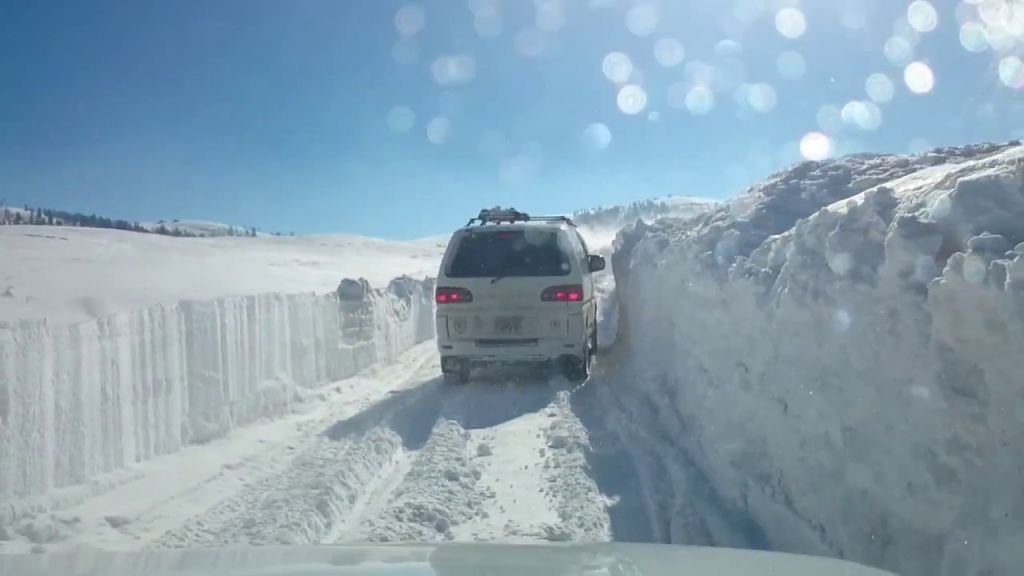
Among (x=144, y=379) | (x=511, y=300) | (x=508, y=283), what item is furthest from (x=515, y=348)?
(x=144, y=379)

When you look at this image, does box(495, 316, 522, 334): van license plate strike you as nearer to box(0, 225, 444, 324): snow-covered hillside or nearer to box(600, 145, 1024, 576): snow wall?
box(600, 145, 1024, 576): snow wall

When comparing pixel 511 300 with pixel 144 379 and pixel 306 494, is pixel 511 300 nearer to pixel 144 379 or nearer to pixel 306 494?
pixel 144 379

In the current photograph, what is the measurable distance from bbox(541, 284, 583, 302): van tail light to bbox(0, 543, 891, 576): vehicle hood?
6392 mm

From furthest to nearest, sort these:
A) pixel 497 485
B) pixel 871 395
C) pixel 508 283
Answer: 1. pixel 508 283
2. pixel 497 485
3. pixel 871 395

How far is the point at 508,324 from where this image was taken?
10508mm

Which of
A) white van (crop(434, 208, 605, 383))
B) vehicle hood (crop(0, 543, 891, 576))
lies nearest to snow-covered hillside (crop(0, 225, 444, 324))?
vehicle hood (crop(0, 543, 891, 576))

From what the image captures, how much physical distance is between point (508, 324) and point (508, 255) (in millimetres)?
877

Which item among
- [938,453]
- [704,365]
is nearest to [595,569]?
[938,453]

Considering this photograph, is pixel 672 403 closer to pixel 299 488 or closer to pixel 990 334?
pixel 299 488

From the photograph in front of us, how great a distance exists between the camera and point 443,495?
20.6 feet

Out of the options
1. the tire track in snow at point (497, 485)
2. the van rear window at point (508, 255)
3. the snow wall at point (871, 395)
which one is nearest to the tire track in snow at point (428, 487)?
the tire track in snow at point (497, 485)

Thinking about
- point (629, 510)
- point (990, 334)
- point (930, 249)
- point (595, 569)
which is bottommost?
point (629, 510)

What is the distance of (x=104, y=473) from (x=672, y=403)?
5353mm

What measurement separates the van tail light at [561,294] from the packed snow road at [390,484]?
1314 millimetres
